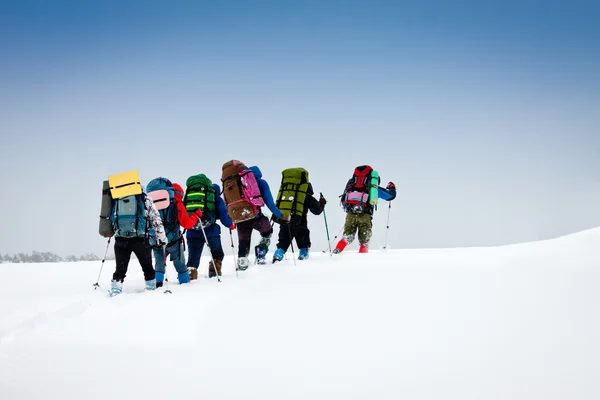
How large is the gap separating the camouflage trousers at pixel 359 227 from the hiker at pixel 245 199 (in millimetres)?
2713

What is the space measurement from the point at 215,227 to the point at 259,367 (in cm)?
556

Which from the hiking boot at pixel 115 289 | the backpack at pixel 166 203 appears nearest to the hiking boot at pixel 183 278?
the backpack at pixel 166 203

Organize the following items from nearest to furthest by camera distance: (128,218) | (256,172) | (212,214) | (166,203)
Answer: (128,218) → (166,203) → (212,214) → (256,172)

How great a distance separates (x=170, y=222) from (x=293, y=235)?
131 inches

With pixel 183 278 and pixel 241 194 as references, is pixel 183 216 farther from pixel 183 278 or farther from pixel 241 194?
Result: pixel 241 194

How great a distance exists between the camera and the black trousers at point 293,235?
10.8 meters

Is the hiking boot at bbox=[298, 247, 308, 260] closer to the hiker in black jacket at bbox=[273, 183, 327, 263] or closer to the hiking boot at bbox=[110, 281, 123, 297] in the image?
the hiker in black jacket at bbox=[273, 183, 327, 263]

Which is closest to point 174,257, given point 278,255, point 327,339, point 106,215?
point 106,215

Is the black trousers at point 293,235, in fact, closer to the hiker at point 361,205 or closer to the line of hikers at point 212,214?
the line of hikers at point 212,214

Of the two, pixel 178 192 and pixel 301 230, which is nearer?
pixel 178 192

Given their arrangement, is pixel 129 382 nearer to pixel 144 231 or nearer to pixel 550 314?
pixel 144 231

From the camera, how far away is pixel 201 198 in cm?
927

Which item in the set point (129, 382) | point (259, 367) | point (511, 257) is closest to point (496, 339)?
point (259, 367)

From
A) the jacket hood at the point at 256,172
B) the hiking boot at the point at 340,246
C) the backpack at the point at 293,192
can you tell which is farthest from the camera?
the hiking boot at the point at 340,246
